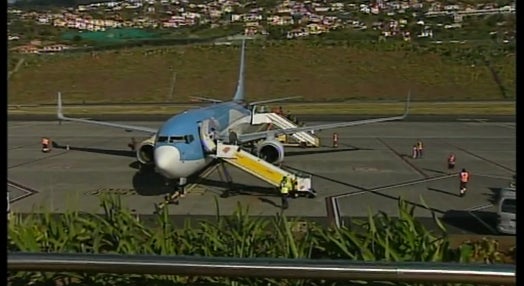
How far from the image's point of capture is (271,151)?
468 inches

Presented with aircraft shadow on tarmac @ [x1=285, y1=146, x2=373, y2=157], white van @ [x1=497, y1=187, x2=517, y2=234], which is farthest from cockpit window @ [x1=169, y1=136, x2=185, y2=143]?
white van @ [x1=497, y1=187, x2=517, y2=234]

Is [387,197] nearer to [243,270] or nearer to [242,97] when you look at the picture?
[242,97]

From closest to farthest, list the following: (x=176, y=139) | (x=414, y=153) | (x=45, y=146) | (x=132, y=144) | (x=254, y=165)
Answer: (x=176, y=139) < (x=254, y=165) < (x=414, y=153) < (x=45, y=146) < (x=132, y=144)

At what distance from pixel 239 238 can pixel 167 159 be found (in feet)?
25.1

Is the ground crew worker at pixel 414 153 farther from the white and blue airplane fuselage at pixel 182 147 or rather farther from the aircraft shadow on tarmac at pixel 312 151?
the white and blue airplane fuselage at pixel 182 147

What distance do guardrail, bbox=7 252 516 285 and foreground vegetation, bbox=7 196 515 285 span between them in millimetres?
834

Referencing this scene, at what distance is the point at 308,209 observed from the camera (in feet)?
30.6

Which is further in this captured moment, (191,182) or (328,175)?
(328,175)

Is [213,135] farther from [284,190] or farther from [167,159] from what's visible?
[284,190]

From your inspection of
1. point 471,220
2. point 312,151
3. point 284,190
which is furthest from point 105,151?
point 471,220

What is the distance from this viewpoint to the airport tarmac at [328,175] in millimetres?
9266

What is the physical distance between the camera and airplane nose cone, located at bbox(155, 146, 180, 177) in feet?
32.3

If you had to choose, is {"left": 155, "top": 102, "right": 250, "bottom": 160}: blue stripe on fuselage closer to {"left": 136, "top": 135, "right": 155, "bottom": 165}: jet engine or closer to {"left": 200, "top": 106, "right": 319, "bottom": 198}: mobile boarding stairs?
{"left": 200, "top": 106, "right": 319, "bottom": 198}: mobile boarding stairs

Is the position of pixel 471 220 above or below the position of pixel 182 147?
below
